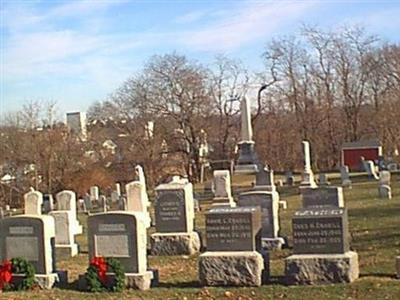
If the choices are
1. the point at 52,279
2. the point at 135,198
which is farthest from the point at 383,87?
the point at 52,279

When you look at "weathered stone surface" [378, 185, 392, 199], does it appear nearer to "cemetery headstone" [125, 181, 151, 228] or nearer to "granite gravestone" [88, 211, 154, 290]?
"cemetery headstone" [125, 181, 151, 228]

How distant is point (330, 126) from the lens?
63.4m

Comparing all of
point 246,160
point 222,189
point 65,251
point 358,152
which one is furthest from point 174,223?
point 358,152

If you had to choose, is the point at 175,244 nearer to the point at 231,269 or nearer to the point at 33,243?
the point at 33,243

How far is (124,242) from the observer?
12031 mm

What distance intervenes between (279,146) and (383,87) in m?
10.6

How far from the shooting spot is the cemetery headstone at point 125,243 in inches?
465

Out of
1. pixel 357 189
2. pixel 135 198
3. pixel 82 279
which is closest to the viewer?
pixel 82 279

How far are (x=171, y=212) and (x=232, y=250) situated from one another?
4.78m

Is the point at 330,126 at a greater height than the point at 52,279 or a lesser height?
greater

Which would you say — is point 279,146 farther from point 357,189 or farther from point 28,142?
point 357,189

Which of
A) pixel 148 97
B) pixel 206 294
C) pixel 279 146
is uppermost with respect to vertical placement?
pixel 148 97

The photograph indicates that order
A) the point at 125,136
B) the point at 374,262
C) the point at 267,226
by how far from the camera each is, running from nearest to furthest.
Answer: the point at 374,262 < the point at 267,226 < the point at 125,136

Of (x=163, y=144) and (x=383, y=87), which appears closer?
(x=163, y=144)
